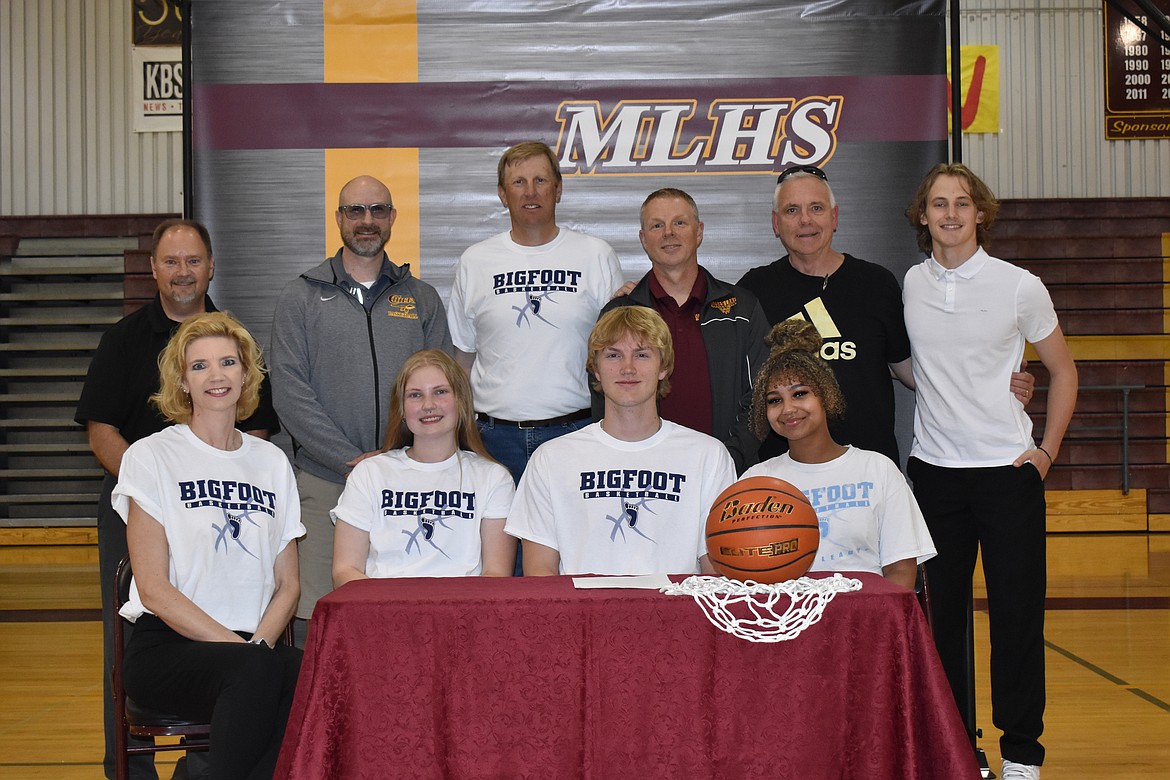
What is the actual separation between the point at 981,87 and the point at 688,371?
9380 mm

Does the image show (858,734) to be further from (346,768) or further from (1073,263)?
(1073,263)

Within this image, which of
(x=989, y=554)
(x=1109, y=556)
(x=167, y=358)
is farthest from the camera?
(x=1109, y=556)

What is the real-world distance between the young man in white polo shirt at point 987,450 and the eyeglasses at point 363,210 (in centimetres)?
178

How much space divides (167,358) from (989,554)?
2.53 metres

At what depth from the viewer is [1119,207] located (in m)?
11.4

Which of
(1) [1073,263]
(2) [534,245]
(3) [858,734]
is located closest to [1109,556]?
(1) [1073,263]

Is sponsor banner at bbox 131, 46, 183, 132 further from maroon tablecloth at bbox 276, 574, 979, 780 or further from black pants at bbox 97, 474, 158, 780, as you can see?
maroon tablecloth at bbox 276, 574, 979, 780

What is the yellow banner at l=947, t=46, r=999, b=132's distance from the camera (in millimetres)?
11547

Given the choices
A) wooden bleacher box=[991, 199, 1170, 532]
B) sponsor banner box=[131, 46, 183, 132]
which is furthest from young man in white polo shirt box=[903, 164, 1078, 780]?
sponsor banner box=[131, 46, 183, 132]

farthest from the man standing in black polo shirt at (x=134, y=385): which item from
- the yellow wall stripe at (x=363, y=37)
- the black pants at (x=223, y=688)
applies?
the yellow wall stripe at (x=363, y=37)

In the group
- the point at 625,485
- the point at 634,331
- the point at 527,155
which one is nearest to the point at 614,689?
the point at 625,485

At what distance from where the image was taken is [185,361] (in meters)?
3.00

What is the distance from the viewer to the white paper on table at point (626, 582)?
7.86 ft

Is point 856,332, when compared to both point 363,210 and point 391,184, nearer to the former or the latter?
point 363,210
